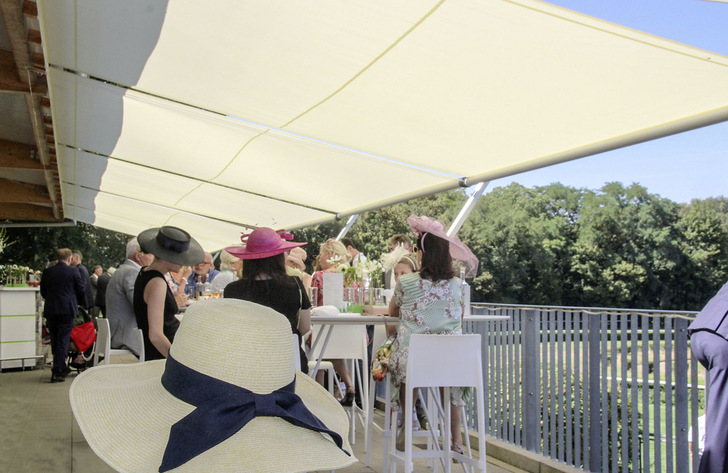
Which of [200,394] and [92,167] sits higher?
[92,167]

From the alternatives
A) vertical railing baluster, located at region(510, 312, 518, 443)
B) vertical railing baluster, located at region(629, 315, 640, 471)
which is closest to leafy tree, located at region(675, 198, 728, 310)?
vertical railing baluster, located at region(510, 312, 518, 443)

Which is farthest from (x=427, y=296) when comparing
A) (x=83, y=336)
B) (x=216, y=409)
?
(x=83, y=336)

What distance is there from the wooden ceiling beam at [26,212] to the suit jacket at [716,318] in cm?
1280

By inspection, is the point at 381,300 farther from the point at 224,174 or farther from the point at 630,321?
the point at 224,174

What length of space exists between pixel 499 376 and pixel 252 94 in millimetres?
2801

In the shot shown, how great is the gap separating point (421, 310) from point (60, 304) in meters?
6.62

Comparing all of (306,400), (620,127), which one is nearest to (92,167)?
(620,127)

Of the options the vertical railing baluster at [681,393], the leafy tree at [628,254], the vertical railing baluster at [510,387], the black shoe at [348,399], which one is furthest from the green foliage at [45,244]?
the leafy tree at [628,254]

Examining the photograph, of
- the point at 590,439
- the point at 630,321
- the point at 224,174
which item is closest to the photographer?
the point at 630,321

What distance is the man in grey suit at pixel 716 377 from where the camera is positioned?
2.77 m

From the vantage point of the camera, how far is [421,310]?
401 cm

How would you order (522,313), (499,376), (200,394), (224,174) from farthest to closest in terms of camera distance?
1. (224,174)
2. (499,376)
3. (522,313)
4. (200,394)

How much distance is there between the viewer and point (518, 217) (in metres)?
54.0

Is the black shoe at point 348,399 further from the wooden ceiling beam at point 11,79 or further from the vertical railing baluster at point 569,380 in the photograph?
the wooden ceiling beam at point 11,79
